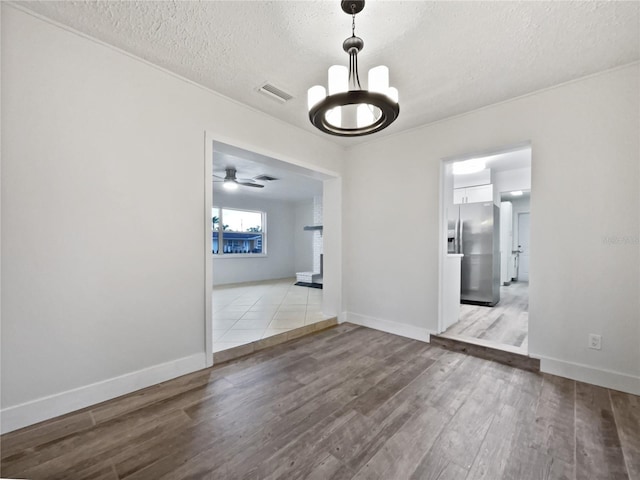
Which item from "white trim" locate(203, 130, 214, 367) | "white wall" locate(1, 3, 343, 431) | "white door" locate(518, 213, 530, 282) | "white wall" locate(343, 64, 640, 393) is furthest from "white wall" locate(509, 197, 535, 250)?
"white wall" locate(1, 3, 343, 431)

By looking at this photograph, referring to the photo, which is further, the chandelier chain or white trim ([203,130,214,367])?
white trim ([203,130,214,367])

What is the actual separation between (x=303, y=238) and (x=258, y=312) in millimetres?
4777

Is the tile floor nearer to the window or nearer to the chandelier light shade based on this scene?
the window

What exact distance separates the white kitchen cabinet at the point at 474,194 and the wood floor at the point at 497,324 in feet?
6.52

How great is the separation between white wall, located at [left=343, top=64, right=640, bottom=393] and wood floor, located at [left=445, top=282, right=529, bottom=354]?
1.44ft

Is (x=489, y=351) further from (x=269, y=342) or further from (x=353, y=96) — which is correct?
(x=353, y=96)

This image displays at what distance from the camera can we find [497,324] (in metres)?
3.62

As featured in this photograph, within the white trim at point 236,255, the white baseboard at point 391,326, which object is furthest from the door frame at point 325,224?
the white trim at point 236,255

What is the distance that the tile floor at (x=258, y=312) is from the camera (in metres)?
3.15

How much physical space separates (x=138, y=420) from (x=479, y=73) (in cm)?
375

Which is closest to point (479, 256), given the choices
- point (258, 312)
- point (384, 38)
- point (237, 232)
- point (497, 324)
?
point (497, 324)

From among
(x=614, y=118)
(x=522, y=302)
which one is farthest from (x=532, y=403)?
(x=522, y=302)

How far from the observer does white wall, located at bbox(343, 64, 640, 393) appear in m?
2.14

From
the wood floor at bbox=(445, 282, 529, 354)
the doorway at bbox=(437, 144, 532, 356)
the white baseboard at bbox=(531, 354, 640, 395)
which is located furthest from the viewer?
the doorway at bbox=(437, 144, 532, 356)
